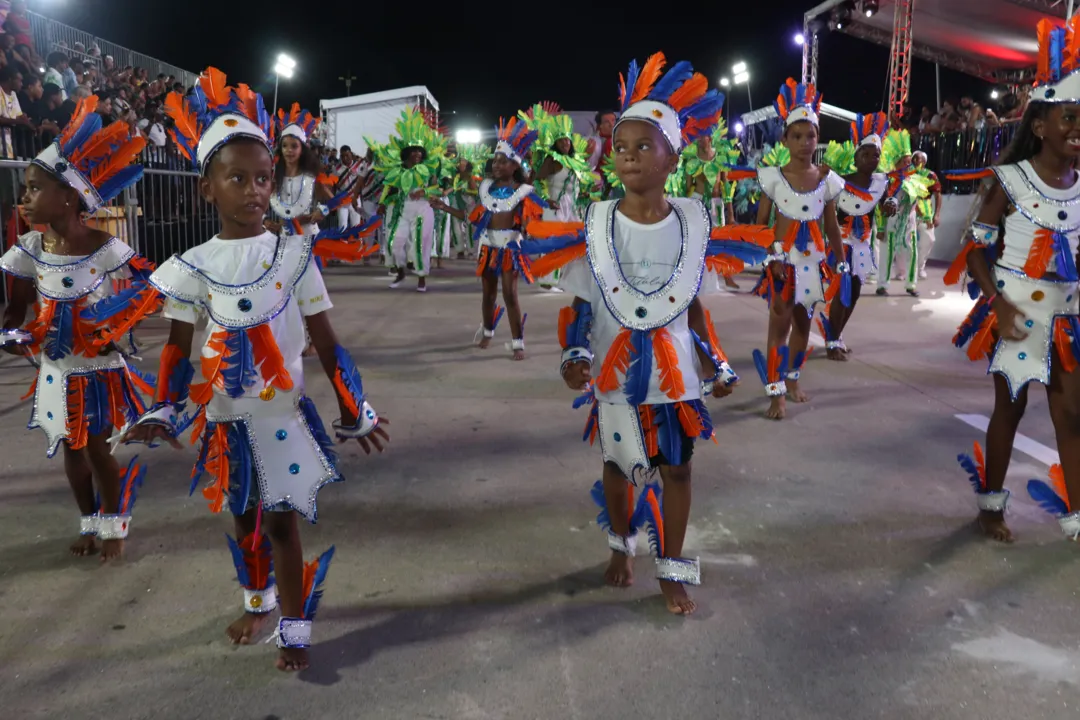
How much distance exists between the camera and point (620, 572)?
3156mm

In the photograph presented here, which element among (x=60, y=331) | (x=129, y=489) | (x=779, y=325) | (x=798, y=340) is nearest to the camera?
(x=60, y=331)

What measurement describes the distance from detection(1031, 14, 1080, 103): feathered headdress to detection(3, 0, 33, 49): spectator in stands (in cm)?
965

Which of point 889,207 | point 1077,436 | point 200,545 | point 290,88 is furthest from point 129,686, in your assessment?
point 290,88

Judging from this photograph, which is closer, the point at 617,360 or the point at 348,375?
the point at 348,375

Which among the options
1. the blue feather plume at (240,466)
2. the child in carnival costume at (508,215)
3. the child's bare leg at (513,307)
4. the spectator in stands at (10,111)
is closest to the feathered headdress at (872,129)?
the child in carnival costume at (508,215)

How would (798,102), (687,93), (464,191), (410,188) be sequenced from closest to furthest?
(687,93)
(798,102)
(410,188)
(464,191)

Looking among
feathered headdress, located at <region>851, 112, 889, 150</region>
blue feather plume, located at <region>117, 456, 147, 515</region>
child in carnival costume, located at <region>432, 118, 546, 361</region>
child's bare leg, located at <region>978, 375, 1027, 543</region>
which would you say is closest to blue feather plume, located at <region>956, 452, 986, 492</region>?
child's bare leg, located at <region>978, 375, 1027, 543</region>

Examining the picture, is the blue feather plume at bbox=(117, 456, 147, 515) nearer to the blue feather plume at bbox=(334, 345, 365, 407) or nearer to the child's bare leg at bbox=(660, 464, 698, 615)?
the blue feather plume at bbox=(334, 345, 365, 407)

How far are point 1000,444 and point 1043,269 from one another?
0.72 meters

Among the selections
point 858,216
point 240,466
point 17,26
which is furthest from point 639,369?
point 17,26

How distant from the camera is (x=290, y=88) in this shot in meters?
38.4

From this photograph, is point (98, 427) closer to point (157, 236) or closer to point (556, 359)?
point (556, 359)

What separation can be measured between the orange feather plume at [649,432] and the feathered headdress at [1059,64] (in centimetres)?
193

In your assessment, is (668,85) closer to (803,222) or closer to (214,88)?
(214,88)
